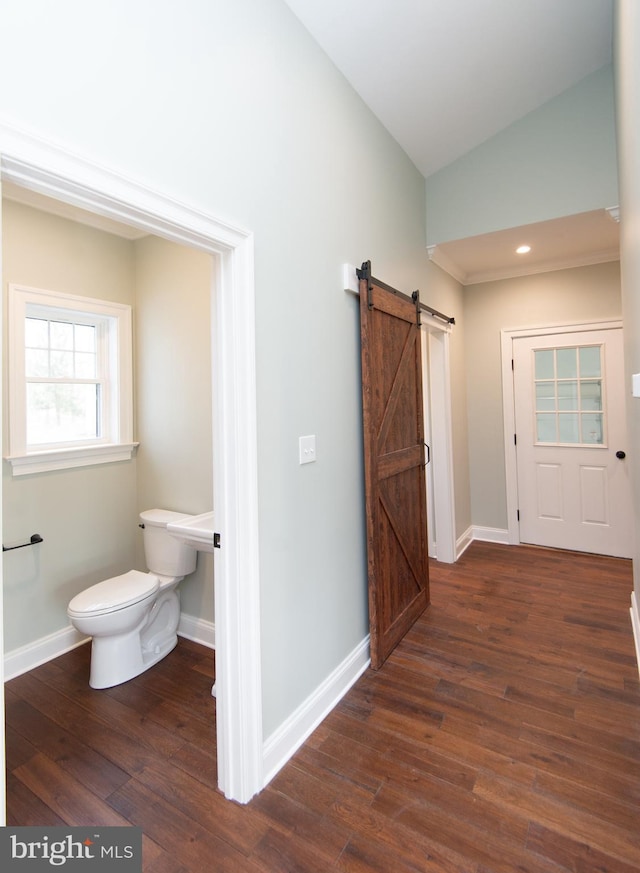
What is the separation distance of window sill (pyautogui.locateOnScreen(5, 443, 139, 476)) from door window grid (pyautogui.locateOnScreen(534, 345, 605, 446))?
3.67 meters

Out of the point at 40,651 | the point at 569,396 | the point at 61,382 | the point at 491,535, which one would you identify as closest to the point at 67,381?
the point at 61,382

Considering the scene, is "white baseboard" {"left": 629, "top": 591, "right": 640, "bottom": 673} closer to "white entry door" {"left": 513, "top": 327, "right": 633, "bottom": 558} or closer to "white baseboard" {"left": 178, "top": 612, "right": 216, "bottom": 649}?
"white entry door" {"left": 513, "top": 327, "right": 633, "bottom": 558}

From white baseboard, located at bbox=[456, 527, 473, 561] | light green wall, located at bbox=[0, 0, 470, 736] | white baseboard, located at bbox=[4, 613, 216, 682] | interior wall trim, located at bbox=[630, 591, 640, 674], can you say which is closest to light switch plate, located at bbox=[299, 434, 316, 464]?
light green wall, located at bbox=[0, 0, 470, 736]

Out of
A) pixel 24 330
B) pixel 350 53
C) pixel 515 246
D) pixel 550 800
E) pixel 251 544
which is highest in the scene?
pixel 350 53

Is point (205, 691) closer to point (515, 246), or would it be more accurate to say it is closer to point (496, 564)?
point (496, 564)

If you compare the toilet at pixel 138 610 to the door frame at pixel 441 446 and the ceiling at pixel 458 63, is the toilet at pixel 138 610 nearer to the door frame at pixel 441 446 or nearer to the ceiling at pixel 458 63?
the ceiling at pixel 458 63

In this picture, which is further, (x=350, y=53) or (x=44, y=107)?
(x=350, y=53)

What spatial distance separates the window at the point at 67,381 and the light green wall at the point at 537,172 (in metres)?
2.56

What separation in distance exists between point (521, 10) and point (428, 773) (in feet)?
11.6

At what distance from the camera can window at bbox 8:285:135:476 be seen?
2486mm

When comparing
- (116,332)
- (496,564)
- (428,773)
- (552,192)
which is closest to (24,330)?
(116,332)

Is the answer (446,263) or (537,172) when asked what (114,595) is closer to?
(446,263)

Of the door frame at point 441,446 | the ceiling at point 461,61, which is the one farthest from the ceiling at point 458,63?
the door frame at point 441,446

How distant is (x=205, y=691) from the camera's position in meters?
2.27
